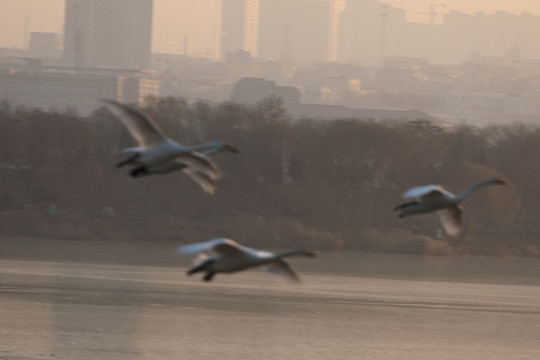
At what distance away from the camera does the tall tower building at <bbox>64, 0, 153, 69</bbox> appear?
168 meters

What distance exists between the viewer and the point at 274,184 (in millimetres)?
54812

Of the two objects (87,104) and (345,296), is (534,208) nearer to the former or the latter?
(345,296)

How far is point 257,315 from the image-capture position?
105ft

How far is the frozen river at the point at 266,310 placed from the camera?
88.1 feet

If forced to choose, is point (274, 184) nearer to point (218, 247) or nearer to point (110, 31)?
point (218, 247)

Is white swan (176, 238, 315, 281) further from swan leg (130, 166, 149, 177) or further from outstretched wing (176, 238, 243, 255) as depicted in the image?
swan leg (130, 166, 149, 177)

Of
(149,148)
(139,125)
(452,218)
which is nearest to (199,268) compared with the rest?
(149,148)

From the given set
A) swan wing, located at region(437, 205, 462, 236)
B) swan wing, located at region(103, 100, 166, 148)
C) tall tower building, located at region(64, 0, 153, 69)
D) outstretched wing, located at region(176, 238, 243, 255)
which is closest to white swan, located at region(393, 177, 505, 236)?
swan wing, located at region(437, 205, 462, 236)

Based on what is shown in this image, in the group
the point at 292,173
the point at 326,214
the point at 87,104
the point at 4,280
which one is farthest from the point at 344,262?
the point at 87,104

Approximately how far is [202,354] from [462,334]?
30.0ft

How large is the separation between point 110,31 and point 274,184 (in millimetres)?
128903

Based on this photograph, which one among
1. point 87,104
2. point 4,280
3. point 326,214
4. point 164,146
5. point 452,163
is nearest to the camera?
point 164,146

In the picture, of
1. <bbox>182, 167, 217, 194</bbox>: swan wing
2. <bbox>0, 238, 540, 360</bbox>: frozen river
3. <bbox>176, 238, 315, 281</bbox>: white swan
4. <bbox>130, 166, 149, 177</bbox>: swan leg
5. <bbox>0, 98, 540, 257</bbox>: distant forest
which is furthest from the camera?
<bbox>0, 98, 540, 257</bbox>: distant forest

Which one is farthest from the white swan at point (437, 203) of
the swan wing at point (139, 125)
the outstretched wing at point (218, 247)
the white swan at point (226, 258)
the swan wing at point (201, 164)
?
the swan wing at point (139, 125)
